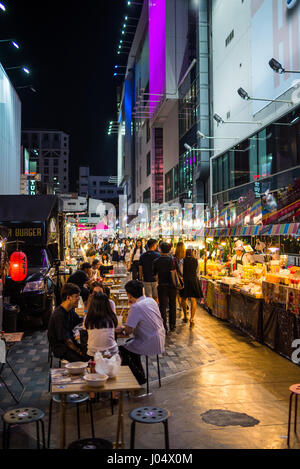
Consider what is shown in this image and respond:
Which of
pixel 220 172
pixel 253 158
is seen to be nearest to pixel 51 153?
pixel 220 172

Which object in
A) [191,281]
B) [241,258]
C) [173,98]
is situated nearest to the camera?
[191,281]

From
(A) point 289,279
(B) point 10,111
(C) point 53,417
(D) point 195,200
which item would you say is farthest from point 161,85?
(C) point 53,417

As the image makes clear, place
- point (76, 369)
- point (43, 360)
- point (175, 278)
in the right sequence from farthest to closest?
point (175, 278) → point (43, 360) → point (76, 369)

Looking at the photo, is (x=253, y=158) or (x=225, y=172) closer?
(x=253, y=158)

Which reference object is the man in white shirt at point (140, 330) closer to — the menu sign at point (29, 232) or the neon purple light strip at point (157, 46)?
the menu sign at point (29, 232)

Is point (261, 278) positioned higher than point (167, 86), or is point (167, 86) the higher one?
point (167, 86)

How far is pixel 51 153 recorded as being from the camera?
133m

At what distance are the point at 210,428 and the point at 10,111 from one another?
22069 mm

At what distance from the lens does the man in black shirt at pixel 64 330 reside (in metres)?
5.54

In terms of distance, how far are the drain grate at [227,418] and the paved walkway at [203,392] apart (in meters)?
0.07

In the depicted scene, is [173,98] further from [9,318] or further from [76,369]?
[76,369]

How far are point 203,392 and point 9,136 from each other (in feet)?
67.2

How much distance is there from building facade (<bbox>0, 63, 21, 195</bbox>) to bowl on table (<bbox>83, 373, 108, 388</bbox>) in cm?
1849
